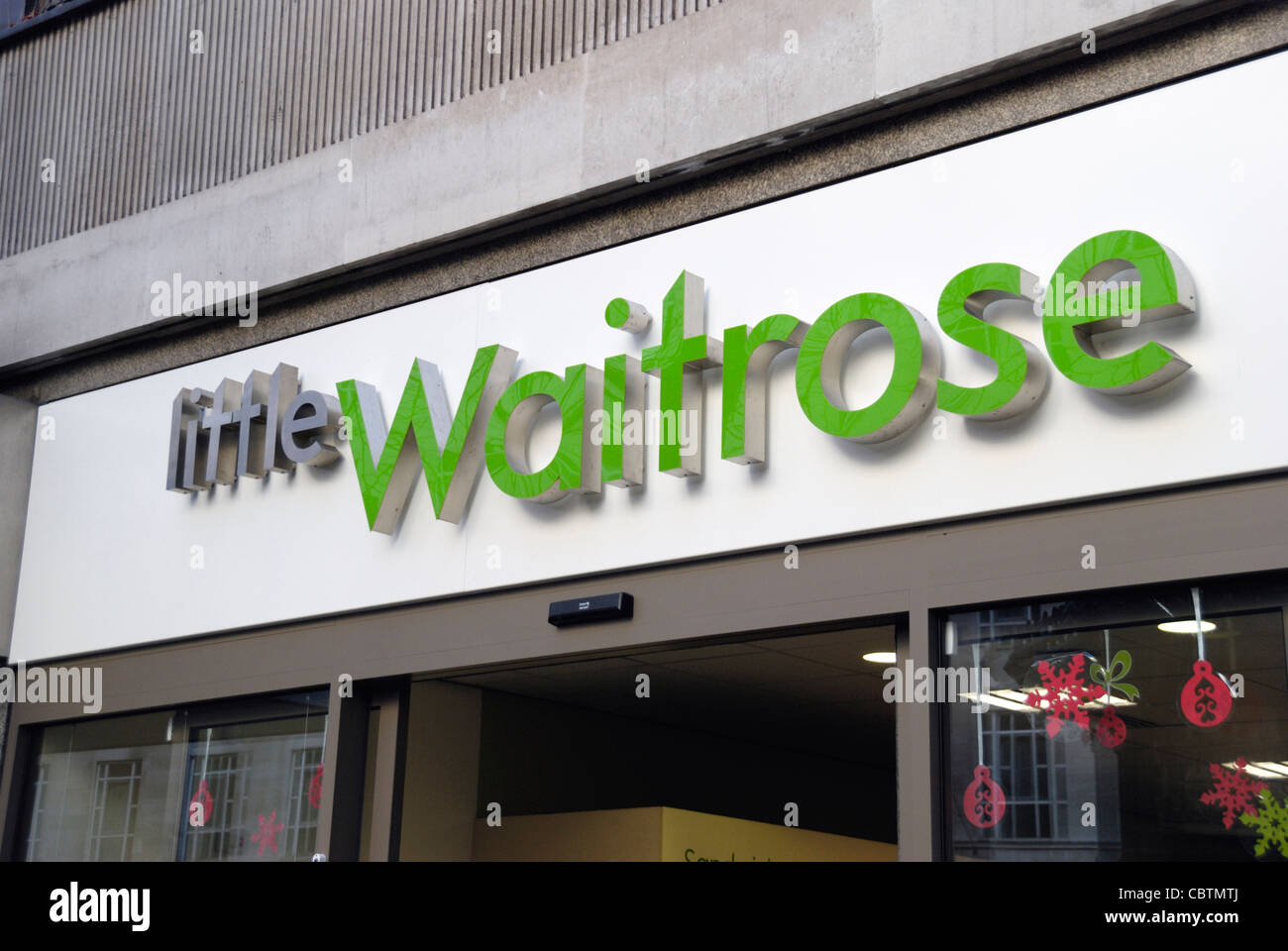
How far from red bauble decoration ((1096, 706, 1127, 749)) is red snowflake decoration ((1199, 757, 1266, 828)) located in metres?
0.28

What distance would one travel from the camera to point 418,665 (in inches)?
239

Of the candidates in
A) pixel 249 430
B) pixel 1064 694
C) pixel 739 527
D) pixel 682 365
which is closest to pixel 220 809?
pixel 249 430

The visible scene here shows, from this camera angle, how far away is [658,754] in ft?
31.3

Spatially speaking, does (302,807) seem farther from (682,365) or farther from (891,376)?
(891,376)

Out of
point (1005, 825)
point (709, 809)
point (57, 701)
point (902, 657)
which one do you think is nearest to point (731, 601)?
point (902, 657)

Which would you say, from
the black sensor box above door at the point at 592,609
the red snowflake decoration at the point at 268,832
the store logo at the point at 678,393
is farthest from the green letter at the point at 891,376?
the red snowflake decoration at the point at 268,832

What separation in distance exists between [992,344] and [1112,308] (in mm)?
401

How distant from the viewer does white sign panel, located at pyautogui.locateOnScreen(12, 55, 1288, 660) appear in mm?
4367

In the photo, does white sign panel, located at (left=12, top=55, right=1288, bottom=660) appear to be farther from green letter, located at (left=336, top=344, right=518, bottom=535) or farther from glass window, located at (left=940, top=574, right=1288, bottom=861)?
glass window, located at (left=940, top=574, right=1288, bottom=861)

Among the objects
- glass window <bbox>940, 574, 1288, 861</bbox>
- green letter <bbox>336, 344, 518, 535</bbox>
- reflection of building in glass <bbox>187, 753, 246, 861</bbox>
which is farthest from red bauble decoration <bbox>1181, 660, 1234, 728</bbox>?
reflection of building in glass <bbox>187, 753, 246, 861</bbox>

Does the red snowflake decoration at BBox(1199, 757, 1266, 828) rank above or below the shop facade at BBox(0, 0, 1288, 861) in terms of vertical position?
below

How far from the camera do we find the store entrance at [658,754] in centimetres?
753
